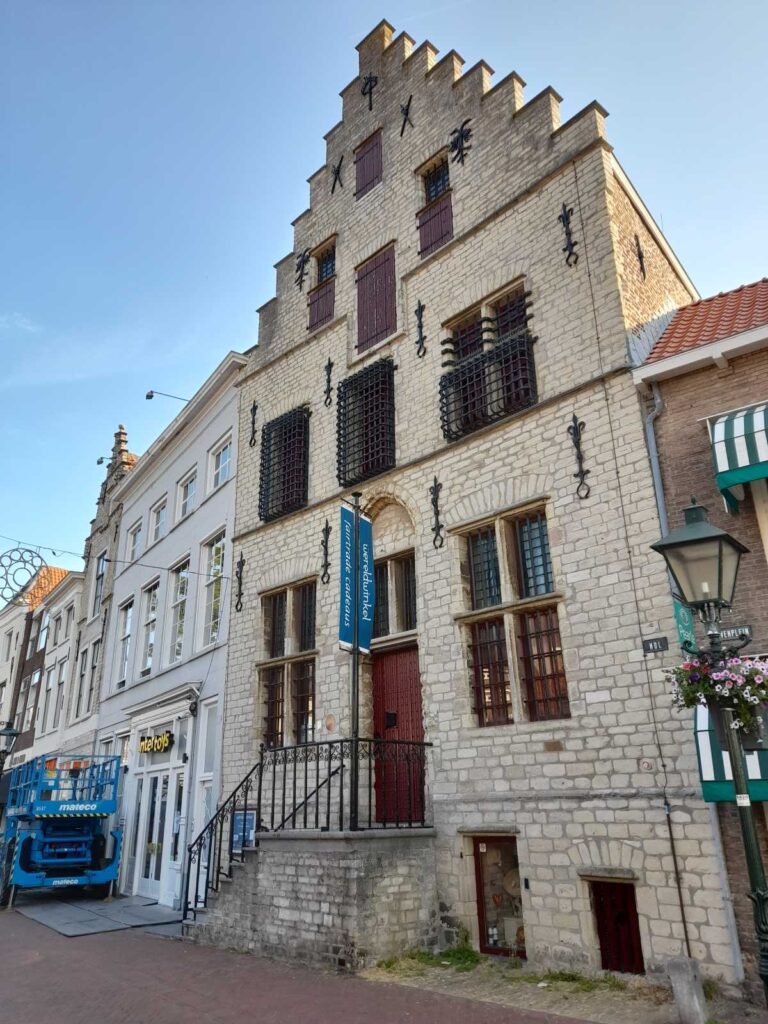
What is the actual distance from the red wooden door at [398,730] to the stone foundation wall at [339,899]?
3.69 feet

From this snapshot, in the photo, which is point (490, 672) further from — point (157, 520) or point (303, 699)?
point (157, 520)

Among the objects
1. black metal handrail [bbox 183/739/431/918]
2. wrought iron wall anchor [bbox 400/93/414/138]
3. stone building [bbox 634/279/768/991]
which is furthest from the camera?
wrought iron wall anchor [bbox 400/93/414/138]

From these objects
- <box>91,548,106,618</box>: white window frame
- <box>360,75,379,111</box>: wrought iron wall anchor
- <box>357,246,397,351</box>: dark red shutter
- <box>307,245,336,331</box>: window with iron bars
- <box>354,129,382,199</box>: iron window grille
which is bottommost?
<box>91,548,106,618</box>: white window frame

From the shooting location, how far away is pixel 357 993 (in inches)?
289

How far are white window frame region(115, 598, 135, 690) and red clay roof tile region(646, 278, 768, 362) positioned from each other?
1578 centimetres

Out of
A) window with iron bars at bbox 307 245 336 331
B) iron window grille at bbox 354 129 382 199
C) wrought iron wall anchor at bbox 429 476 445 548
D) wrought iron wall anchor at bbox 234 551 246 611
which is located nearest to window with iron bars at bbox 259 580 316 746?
wrought iron wall anchor at bbox 234 551 246 611

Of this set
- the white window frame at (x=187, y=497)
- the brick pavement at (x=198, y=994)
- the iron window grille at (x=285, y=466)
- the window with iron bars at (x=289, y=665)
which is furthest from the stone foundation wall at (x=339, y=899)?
the white window frame at (x=187, y=497)

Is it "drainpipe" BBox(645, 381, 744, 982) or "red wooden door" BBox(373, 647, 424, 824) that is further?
"red wooden door" BBox(373, 647, 424, 824)

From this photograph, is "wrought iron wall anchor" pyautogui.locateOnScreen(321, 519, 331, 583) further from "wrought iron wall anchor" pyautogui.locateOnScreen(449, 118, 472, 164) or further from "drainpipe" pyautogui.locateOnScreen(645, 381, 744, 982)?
"wrought iron wall anchor" pyautogui.locateOnScreen(449, 118, 472, 164)

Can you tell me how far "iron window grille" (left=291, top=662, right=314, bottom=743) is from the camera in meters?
12.0

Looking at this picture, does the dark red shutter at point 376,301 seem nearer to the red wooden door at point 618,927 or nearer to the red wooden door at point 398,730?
the red wooden door at point 398,730

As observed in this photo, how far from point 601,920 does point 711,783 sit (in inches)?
82.0

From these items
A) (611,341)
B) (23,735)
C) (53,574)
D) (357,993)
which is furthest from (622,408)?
(53,574)

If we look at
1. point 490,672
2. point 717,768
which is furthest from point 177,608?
point 717,768
